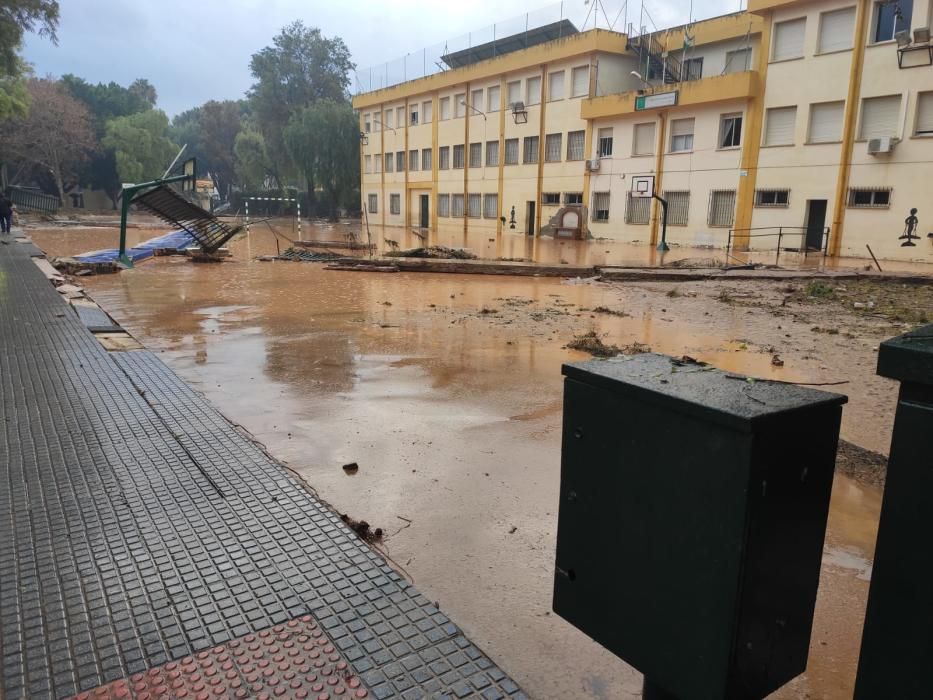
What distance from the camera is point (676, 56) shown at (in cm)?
3406

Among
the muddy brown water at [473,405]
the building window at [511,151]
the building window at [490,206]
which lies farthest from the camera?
the building window at [490,206]

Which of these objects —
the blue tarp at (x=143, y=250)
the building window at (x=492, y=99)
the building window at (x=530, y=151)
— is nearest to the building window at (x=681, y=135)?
the building window at (x=530, y=151)

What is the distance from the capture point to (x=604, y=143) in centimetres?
3512

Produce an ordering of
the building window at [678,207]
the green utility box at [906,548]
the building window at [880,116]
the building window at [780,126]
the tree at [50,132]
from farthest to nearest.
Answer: the tree at [50,132]
the building window at [678,207]
the building window at [780,126]
the building window at [880,116]
the green utility box at [906,548]

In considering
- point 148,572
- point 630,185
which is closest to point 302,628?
point 148,572

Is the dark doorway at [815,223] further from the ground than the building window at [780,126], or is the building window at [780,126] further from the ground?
the building window at [780,126]

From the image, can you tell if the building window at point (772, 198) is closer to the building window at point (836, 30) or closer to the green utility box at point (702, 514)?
the building window at point (836, 30)

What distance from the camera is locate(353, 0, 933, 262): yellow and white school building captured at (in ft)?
78.9

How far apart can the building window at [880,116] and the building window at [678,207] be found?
25.6 ft

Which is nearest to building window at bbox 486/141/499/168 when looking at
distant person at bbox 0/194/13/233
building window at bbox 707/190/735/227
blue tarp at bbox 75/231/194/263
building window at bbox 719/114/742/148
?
building window at bbox 719/114/742/148

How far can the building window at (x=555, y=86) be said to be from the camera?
123 ft

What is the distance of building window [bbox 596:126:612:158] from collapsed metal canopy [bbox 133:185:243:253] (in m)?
20.3

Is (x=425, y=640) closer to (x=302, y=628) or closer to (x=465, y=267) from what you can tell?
(x=302, y=628)

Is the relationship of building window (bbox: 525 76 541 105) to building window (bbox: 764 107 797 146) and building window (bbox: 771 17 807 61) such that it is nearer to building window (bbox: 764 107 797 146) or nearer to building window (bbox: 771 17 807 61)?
building window (bbox: 771 17 807 61)
